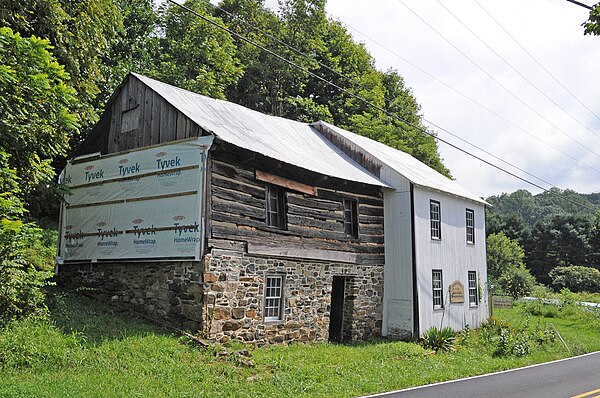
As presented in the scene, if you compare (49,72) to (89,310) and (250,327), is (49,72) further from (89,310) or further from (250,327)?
(250,327)

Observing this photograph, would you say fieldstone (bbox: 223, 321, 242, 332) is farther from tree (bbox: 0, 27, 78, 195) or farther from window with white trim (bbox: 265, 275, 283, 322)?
tree (bbox: 0, 27, 78, 195)

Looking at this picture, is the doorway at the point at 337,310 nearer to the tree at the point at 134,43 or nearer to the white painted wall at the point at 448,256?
the white painted wall at the point at 448,256

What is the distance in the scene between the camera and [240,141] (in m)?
15.7

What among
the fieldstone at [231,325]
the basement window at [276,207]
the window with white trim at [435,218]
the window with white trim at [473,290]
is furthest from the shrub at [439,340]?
the fieldstone at [231,325]

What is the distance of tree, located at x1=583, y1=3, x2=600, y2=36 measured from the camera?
7.54 metres

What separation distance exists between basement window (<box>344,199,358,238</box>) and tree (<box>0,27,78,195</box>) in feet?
30.6

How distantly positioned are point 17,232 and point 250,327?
6121 millimetres

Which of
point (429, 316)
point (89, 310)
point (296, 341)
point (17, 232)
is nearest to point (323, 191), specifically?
point (296, 341)

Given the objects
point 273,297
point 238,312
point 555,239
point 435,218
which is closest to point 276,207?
point 273,297

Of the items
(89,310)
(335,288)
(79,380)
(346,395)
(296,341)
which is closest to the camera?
(79,380)

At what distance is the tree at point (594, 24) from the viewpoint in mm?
7543

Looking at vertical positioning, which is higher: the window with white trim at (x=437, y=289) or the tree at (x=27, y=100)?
the tree at (x=27, y=100)

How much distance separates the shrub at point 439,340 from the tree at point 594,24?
44.1 feet

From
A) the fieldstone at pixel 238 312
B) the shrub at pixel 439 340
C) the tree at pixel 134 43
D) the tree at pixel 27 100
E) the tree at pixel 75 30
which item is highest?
Result: the tree at pixel 134 43
